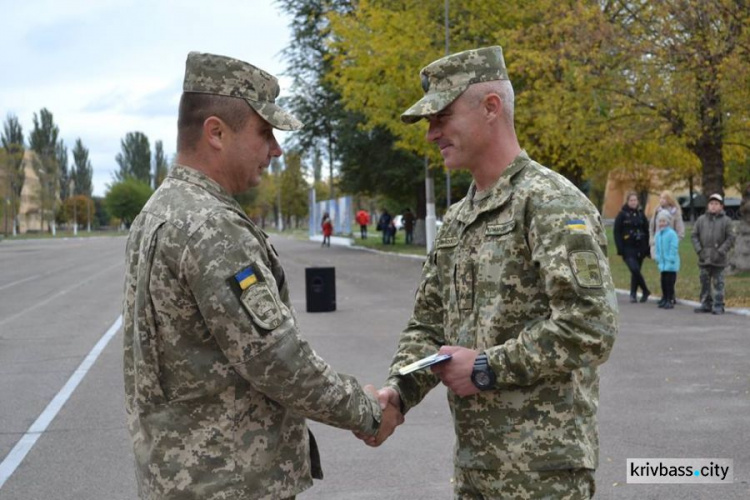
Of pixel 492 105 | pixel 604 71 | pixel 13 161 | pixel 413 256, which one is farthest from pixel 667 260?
pixel 13 161

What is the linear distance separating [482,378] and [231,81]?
4.05 ft

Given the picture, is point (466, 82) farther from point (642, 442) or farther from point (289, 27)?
point (289, 27)

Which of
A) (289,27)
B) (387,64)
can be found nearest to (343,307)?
(387,64)

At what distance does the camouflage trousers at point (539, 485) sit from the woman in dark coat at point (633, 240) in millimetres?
14423

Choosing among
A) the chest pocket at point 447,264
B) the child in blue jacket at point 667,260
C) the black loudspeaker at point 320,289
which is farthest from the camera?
the black loudspeaker at point 320,289

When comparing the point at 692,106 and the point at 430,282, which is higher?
the point at 692,106

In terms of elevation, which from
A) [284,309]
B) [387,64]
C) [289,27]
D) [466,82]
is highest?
[289,27]

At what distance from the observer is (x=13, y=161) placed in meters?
102

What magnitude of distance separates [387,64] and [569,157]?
688 cm

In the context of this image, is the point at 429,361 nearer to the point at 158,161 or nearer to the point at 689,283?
the point at 689,283

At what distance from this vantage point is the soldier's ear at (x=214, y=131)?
2967 millimetres

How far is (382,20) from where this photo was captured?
28.7 meters

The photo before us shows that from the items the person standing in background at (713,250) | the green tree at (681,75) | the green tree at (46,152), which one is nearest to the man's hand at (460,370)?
the person standing in background at (713,250)

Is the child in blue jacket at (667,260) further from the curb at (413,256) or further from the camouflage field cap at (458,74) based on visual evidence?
the camouflage field cap at (458,74)
